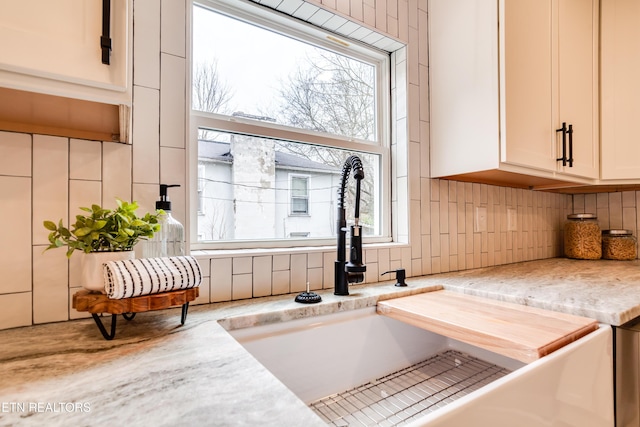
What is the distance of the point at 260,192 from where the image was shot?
4.06 feet

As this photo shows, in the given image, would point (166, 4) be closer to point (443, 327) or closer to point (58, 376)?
point (58, 376)

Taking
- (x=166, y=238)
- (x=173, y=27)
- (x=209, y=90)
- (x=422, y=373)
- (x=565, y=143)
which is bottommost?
(x=422, y=373)

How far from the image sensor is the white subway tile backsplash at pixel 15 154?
754mm

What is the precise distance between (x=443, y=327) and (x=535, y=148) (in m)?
0.96

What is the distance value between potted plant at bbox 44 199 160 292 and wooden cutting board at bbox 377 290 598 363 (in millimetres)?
755

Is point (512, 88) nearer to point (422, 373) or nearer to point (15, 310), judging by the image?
point (422, 373)

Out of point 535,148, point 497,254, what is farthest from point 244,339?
point 497,254

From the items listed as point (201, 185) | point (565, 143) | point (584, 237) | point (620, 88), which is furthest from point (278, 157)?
point (584, 237)

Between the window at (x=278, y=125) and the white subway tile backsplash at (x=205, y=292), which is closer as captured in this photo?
the white subway tile backsplash at (x=205, y=292)

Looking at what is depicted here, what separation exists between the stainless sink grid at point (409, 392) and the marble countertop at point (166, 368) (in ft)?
0.84

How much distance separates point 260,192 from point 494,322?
869 mm

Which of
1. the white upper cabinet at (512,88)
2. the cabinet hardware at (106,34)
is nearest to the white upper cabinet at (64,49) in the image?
the cabinet hardware at (106,34)

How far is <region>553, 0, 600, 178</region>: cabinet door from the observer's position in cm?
151

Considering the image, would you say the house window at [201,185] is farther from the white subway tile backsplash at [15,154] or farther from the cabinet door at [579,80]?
the cabinet door at [579,80]
